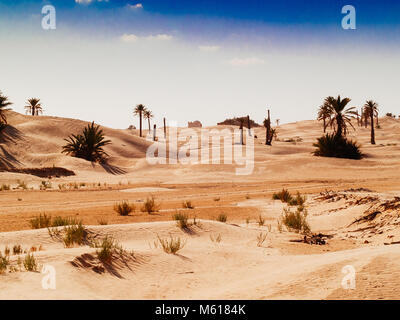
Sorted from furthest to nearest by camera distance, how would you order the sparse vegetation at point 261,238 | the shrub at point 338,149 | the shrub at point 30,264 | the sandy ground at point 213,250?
the shrub at point 338,149, the sparse vegetation at point 261,238, the shrub at point 30,264, the sandy ground at point 213,250

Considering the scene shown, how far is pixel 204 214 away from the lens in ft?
45.0

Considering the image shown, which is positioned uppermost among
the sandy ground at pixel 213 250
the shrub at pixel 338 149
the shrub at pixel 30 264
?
the shrub at pixel 338 149

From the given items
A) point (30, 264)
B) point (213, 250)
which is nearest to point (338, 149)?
point (213, 250)

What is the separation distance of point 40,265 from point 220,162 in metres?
31.4

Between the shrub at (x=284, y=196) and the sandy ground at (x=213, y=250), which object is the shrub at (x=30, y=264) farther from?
the shrub at (x=284, y=196)

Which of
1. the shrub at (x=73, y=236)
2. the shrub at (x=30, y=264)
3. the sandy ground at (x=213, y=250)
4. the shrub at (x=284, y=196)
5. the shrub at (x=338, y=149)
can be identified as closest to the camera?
the sandy ground at (x=213, y=250)

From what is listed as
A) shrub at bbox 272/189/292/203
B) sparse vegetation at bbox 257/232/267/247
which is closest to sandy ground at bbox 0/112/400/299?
sparse vegetation at bbox 257/232/267/247

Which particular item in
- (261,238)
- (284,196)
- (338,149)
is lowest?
(261,238)

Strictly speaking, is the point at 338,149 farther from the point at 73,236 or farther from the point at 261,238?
the point at 73,236

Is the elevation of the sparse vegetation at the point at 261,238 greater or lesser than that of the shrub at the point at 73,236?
lesser

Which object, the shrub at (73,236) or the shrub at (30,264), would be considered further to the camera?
the shrub at (73,236)

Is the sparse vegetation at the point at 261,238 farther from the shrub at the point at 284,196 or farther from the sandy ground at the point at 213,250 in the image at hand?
the shrub at the point at 284,196

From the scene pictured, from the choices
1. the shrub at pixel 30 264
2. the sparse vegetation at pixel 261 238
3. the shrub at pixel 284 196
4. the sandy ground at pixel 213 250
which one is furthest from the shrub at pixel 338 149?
the shrub at pixel 30 264
